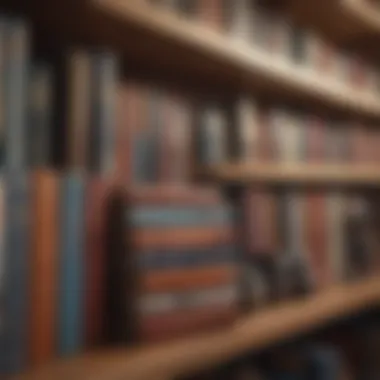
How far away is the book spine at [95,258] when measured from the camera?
79cm

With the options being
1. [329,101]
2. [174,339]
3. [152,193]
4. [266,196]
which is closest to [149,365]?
[174,339]

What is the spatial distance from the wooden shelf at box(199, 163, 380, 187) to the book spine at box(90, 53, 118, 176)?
31 centimetres

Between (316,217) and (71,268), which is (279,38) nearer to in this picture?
(316,217)

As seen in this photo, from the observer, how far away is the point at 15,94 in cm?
74

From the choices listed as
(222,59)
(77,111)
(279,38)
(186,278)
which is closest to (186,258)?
(186,278)

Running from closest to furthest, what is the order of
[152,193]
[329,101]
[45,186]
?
[45,186] → [152,193] → [329,101]

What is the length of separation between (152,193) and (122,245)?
80mm

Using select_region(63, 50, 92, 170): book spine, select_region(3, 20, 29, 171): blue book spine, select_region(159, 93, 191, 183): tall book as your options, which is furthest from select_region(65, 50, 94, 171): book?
select_region(159, 93, 191, 183): tall book

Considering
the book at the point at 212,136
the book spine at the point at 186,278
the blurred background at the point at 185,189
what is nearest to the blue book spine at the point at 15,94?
the blurred background at the point at 185,189

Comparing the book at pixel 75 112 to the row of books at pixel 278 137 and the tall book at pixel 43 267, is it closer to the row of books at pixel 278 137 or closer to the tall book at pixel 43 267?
the tall book at pixel 43 267

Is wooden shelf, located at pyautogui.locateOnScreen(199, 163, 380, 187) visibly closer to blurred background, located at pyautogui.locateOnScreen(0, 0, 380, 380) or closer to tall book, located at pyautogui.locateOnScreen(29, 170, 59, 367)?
blurred background, located at pyautogui.locateOnScreen(0, 0, 380, 380)

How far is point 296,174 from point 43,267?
746 mm

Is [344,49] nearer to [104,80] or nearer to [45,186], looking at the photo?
[104,80]

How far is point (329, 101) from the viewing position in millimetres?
1446
